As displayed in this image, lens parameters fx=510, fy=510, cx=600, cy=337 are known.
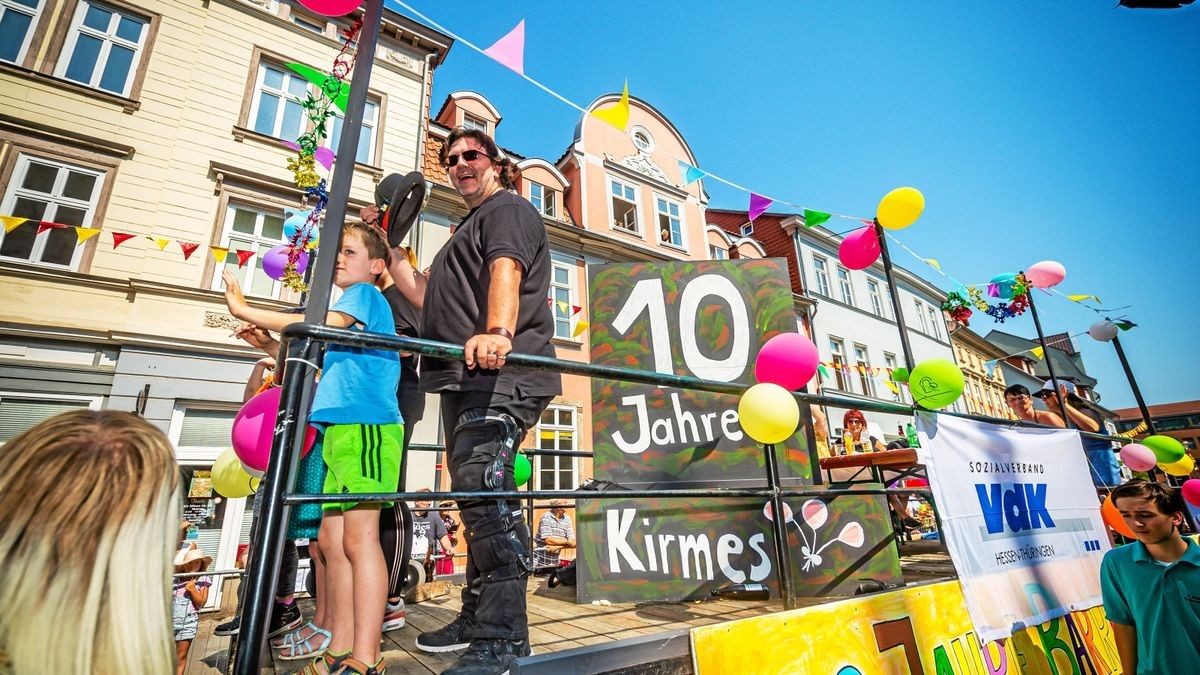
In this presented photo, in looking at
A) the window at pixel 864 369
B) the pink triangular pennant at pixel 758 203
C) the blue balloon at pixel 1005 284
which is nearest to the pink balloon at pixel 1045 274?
the blue balloon at pixel 1005 284

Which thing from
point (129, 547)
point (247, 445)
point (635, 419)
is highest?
point (635, 419)

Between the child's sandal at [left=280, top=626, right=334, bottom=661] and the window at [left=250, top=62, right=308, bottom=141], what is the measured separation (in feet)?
33.8

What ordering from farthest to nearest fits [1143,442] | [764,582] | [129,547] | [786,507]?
[1143,442] < [786,507] < [764,582] < [129,547]

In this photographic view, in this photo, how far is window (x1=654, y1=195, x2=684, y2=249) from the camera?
15945 millimetres

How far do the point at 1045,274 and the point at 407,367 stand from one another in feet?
22.1

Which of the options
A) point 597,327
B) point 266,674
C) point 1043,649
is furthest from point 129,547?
point 1043,649

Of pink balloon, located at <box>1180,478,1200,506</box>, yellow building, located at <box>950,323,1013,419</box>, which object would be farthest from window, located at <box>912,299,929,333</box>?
pink balloon, located at <box>1180,478,1200,506</box>

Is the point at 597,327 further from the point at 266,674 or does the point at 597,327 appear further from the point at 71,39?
the point at 71,39

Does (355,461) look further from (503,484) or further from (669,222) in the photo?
(669,222)

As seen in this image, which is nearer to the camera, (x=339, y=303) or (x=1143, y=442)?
(x=339, y=303)

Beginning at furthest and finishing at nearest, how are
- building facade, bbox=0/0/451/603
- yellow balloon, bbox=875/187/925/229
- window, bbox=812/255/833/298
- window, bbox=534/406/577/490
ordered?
window, bbox=812/255/833/298 → window, bbox=534/406/577/490 → building facade, bbox=0/0/451/603 → yellow balloon, bbox=875/187/925/229

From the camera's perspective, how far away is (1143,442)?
4.52m

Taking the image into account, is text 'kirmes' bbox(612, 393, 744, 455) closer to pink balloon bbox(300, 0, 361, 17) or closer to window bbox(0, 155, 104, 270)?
pink balloon bbox(300, 0, 361, 17)

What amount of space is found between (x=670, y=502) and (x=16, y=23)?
40.3 ft
